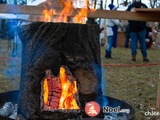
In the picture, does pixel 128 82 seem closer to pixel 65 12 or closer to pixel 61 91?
pixel 65 12

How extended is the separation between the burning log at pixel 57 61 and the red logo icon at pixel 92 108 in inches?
1.7

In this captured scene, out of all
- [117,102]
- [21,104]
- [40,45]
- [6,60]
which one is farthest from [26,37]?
[6,60]

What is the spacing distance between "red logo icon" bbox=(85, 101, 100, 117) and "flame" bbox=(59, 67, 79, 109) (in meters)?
0.10

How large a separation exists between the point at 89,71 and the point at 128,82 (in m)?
3.36

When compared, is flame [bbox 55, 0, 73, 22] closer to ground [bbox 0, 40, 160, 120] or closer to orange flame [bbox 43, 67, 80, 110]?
orange flame [bbox 43, 67, 80, 110]

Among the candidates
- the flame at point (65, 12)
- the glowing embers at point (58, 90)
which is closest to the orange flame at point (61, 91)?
the glowing embers at point (58, 90)

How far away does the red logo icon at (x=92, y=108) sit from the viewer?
308 centimetres

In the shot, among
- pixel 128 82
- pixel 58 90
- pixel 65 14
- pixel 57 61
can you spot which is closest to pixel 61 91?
pixel 58 90

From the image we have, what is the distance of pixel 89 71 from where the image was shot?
9.92 feet

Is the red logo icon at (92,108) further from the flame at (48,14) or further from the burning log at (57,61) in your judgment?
the flame at (48,14)

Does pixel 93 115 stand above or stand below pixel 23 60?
below

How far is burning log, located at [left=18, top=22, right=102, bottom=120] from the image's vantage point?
292 centimetres

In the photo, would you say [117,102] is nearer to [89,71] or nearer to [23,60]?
[89,71]

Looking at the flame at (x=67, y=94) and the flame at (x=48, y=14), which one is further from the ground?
the flame at (x=48, y=14)
